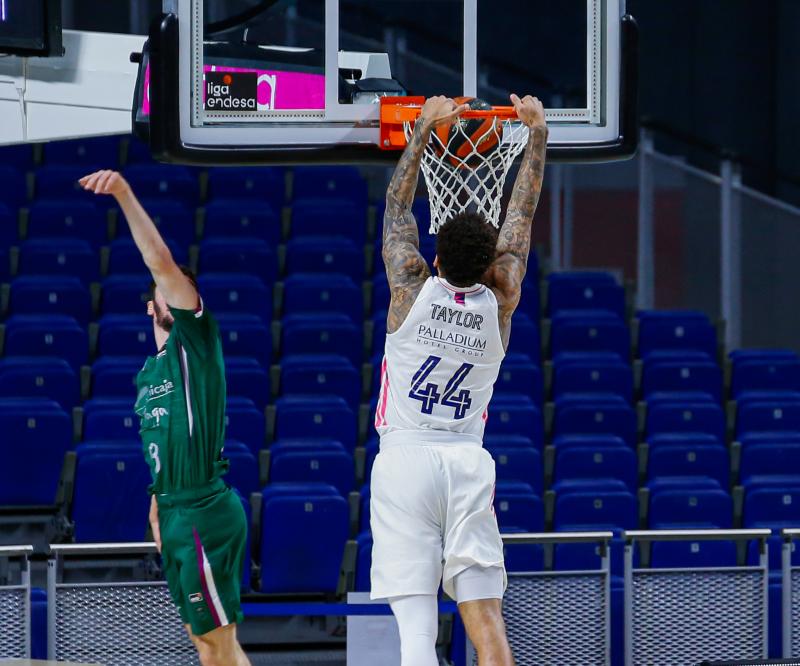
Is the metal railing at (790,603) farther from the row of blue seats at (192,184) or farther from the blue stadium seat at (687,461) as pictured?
the row of blue seats at (192,184)

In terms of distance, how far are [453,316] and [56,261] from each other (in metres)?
6.54

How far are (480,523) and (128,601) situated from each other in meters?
2.53

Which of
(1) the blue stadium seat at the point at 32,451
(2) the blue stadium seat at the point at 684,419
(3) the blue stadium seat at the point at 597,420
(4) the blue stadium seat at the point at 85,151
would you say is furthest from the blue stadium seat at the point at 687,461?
(4) the blue stadium seat at the point at 85,151

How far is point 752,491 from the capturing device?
8641 millimetres

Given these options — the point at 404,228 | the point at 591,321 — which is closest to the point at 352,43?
the point at 591,321

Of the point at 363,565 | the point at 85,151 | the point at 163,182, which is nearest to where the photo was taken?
the point at 363,565

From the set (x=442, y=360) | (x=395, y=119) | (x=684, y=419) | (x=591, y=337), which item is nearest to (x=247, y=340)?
(x=591, y=337)


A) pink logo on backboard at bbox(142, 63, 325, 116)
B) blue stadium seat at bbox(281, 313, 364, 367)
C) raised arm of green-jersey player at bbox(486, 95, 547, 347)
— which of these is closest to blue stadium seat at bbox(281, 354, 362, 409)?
blue stadium seat at bbox(281, 313, 364, 367)

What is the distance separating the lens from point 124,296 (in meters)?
10.2

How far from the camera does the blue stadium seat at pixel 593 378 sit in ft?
32.7

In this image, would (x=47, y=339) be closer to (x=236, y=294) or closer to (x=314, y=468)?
(x=236, y=294)

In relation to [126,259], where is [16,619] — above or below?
below

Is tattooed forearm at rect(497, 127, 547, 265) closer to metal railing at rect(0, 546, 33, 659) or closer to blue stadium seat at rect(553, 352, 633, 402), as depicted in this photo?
metal railing at rect(0, 546, 33, 659)

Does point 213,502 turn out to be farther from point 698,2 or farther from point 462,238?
point 698,2
